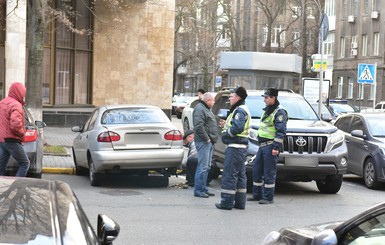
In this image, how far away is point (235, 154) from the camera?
955cm

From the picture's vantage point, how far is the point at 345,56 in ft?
187

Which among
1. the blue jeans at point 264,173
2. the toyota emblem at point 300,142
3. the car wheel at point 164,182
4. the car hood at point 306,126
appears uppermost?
the car hood at point 306,126

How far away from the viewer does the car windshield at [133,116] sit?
11.5 m

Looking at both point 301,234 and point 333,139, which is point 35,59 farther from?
point 301,234

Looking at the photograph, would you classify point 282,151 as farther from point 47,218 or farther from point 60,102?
point 60,102

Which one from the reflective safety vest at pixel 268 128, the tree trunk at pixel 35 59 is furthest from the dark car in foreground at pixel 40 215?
the tree trunk at pixel 35 59

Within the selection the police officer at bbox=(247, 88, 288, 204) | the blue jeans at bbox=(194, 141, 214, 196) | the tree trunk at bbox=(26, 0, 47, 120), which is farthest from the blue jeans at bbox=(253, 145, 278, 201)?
the tree trunk at bbox=(26, 0, 47, 120)

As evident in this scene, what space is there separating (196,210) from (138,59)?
60.6 feet

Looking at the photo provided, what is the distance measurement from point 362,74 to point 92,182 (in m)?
12.9

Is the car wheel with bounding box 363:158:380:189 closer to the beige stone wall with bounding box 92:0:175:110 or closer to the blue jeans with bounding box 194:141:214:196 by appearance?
the blue jeans with bounding box 194:141:214:196

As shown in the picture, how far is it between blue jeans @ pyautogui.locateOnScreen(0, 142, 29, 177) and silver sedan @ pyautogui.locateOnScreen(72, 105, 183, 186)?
1671 millimetres

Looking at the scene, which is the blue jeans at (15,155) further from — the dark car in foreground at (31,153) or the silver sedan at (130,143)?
the silver sedan at (130,143)

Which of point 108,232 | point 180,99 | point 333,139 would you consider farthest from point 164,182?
point 180,99

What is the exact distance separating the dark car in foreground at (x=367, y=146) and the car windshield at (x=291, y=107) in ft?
4.90
